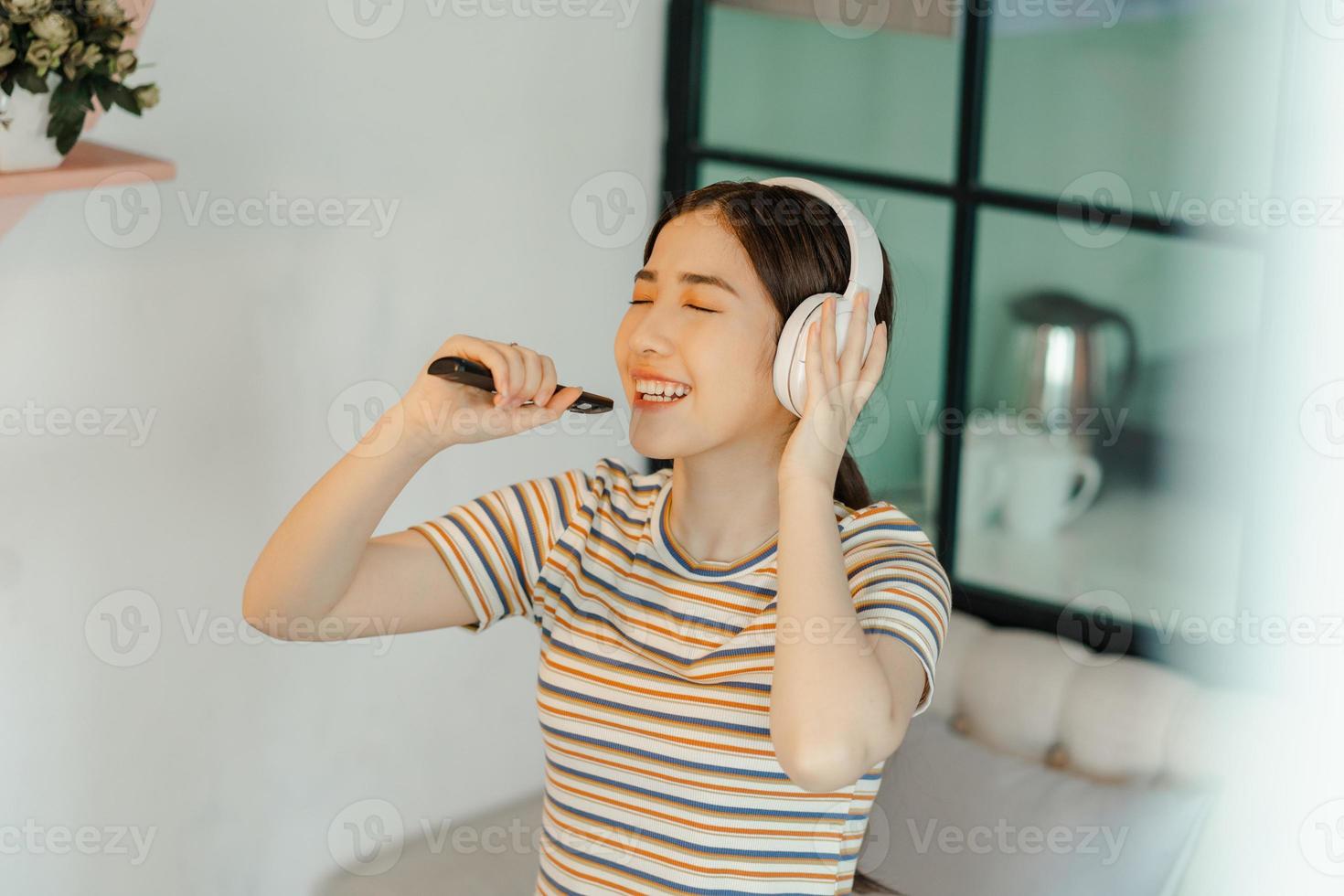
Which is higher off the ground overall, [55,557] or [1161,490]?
[1161,490]

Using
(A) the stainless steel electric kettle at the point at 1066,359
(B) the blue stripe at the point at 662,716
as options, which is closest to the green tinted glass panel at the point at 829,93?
(A) the stainless steel electric kettle at the point at 1066,359

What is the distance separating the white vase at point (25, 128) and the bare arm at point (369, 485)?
→ 54 cm

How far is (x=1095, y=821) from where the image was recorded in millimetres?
1872

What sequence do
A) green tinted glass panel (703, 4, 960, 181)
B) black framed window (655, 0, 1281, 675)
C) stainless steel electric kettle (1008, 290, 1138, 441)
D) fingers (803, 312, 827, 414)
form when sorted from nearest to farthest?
fingers (803, 312, 827, 414) < black framed window (655, 0, 1281, 675) < stainless steel electric kettle (1008, 290, 1138, 441) < green tinted glass panel (703, 4, 960, 181)

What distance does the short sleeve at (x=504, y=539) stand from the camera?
145cm

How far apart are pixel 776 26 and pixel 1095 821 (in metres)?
1.38

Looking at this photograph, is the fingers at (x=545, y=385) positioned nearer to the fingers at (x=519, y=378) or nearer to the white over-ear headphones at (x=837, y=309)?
the fingers at (x=519, y=378)

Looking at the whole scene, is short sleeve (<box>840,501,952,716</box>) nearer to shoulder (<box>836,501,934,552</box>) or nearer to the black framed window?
shoulder (<box>836,501,934,552</box>)

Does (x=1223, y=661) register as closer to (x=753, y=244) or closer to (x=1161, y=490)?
(x=1161, y=490)

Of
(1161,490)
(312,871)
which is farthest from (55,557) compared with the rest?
(1161,490)

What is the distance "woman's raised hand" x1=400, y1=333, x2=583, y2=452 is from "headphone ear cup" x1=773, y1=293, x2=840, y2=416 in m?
0.19

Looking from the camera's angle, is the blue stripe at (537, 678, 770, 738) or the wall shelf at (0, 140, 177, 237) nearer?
the blue stripe at (537, 678, 770, 738)

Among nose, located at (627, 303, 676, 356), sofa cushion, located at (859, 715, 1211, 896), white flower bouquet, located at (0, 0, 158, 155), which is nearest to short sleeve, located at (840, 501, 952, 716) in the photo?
nose, located at (627, 303, 676, 356)

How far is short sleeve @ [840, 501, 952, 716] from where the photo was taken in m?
1.24
